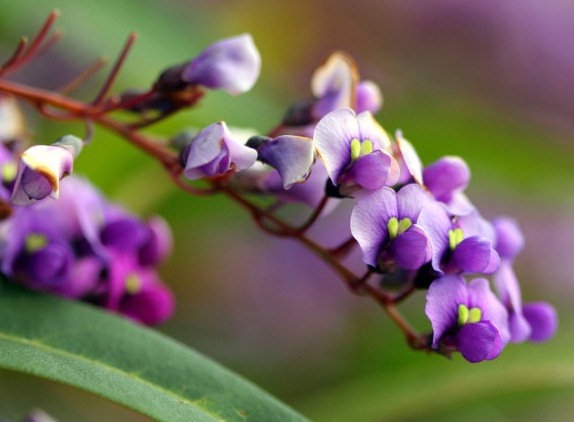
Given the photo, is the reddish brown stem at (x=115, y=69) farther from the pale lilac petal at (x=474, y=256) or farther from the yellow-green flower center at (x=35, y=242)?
the pale lilac petal at (x=474, y=256)

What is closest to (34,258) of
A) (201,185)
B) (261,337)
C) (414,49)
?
(201,185)

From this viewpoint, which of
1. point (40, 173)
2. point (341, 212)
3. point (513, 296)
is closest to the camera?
point (40, 173)

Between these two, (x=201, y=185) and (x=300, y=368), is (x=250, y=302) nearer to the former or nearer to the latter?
(x=300, y=368)

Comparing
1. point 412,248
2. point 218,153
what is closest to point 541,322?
point 412,248

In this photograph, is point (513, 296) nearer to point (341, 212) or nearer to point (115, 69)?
point (115, 69)

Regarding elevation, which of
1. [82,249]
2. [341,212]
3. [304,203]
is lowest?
[341,212]

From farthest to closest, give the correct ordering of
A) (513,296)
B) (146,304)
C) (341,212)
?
(341,212) < (146,304) < (513,296)

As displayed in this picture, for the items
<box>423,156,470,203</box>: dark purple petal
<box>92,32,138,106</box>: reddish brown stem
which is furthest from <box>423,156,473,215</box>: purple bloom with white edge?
<box>92,32,138,106</box>: reddish brown stem

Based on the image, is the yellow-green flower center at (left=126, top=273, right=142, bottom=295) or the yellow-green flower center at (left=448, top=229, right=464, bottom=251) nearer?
the yellow-green flower center at (left=448, top=229, right=464, bottom=251)

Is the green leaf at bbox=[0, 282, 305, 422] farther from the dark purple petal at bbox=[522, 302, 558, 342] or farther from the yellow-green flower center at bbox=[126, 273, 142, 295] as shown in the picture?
the dark purple petal at bbox=[522, 302, 558, 342]
